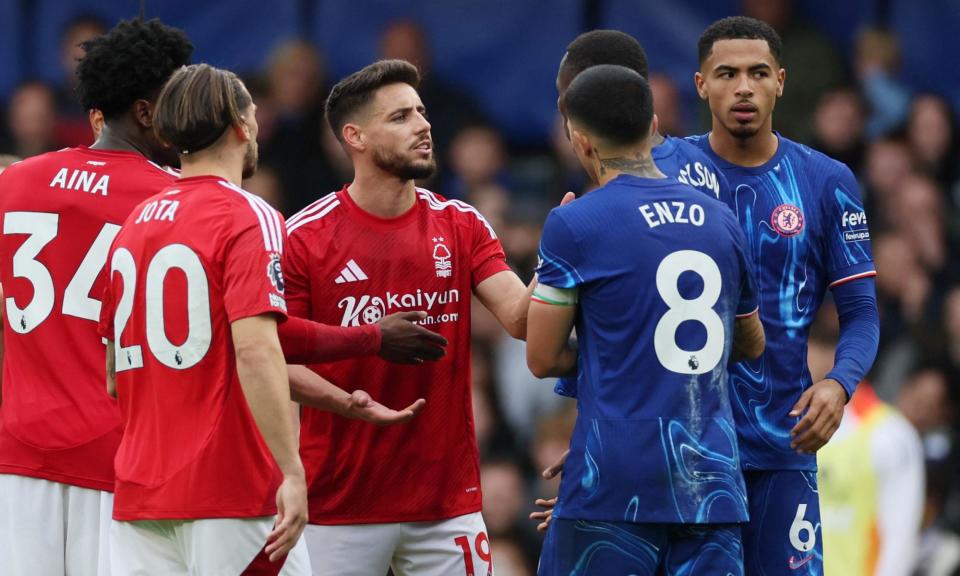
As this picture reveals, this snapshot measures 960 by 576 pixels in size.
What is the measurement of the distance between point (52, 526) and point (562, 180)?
19.3ft

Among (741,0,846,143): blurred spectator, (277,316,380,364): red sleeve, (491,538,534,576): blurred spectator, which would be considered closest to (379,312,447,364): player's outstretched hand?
(277,316,380,364): red sleeve

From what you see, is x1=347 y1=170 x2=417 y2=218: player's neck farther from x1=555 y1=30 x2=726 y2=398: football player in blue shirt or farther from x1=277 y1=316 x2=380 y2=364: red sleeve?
x1=555 y1=30 x2=726 y2=398: football player in blue shirt

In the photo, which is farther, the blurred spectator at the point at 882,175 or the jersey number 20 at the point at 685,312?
the blurred spectator at the point at 882,175

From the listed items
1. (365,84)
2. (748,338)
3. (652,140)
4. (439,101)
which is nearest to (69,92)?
(439,101)

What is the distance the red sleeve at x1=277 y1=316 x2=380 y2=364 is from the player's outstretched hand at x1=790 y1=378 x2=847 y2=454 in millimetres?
1511

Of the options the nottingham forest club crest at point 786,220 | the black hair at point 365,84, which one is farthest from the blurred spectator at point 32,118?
the nottingham forest club crest at point 786,220

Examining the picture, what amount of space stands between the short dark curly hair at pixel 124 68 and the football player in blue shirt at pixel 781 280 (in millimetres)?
2067

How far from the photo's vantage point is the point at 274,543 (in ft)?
16.1

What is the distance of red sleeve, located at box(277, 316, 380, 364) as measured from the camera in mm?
5430

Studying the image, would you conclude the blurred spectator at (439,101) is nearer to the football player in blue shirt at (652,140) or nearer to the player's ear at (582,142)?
the football player in blue shirt at (652,140)

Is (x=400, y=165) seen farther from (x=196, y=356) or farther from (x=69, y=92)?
(x=69, y=92)

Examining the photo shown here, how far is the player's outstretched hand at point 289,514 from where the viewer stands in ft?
16.0

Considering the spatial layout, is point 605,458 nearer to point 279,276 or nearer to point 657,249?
point 657,249

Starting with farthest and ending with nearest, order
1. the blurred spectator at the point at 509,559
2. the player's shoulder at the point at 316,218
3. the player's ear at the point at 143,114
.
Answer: the blurred spectator at the point at 509,559
the player's shoulder at the point at 316,218
the player's ear at the point at 143,114
